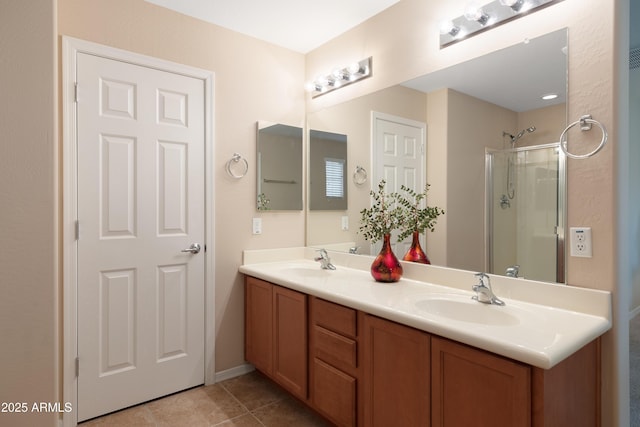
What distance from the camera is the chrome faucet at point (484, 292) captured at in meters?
1.56

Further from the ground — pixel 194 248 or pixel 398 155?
pixel 398 155

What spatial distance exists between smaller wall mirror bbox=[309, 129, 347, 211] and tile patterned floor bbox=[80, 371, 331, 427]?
4.34ft

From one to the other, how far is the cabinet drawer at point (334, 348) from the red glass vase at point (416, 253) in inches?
24.5

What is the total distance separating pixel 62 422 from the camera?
1911mm

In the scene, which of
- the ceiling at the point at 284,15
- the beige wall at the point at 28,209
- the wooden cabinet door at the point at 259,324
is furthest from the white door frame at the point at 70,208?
the wooden cabinet door at the point at 259,324

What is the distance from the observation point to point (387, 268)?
6.53 ft

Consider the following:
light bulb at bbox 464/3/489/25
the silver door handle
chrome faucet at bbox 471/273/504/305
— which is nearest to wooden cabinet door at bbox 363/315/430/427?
chrome faucet at bbox 471/273/504/305

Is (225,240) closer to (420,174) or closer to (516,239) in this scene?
(420,174)

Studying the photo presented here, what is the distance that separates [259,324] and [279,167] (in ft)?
3.76

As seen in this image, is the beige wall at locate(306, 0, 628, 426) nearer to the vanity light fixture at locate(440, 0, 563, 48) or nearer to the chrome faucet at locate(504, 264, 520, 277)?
the vanity light fixture at locate(440, 0, 563, 48)

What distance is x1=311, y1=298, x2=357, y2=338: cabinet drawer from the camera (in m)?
1.68

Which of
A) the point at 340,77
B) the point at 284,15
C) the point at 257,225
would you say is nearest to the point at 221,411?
the point at 257,225

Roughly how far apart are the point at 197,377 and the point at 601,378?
2.19 meters

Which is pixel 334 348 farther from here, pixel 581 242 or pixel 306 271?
pixel 581 242
